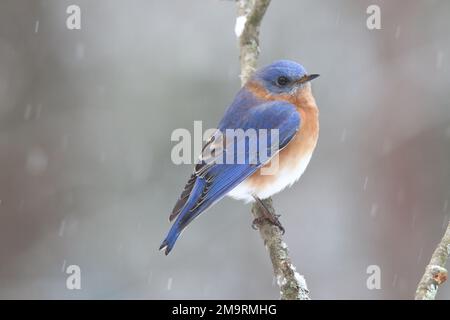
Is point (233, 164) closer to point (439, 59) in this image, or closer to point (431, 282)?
point (431, 282)

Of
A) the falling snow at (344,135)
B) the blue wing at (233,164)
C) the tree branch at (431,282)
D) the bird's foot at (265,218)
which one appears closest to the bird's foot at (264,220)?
the bird's foot at (265,218)

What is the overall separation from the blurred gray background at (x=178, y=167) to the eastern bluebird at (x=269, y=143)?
2.86m

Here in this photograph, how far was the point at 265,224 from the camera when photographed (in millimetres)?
4391

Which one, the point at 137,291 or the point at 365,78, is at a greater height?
the point at 365,78

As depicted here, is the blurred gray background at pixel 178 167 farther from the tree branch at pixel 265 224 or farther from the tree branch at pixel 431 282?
the tree branch at pixel 431 282

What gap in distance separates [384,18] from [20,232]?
16.1 ft

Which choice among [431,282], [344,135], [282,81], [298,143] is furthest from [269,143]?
[344,135]

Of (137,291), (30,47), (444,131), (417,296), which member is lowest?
(417,296)

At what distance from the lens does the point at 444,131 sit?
24.6 feet

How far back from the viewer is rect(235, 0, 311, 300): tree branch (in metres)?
3.49

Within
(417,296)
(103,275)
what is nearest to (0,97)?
(103,275)

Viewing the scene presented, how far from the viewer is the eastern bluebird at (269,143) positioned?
4418 mm

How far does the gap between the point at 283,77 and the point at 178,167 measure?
10.8 feet

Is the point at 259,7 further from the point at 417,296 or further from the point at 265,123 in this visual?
the point at 417,296
